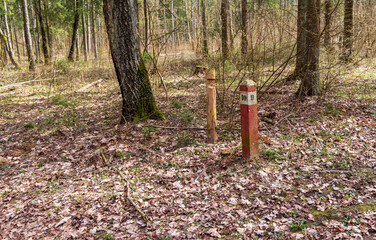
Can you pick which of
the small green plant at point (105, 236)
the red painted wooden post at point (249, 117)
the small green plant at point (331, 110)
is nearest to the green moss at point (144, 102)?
the red painted wooden post at point (249, 117)

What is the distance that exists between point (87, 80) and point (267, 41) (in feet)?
32.8

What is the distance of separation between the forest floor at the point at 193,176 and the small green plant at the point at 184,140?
20 millimetres

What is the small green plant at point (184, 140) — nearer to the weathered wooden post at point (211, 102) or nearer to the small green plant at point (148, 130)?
the weathered wooden post at point (211, 102)

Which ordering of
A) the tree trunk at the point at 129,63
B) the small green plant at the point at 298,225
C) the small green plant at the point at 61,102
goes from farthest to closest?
1. the small green plant at the point at 61,102
2. the tree trunk at the point at 129,63
3. the small green plant at the point at 298,225

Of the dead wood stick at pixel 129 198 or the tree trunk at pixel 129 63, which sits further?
the tree trunk at pixel 129 63

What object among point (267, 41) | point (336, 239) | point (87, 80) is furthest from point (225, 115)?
point (87, 80)

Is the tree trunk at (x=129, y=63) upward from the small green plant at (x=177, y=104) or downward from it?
upward

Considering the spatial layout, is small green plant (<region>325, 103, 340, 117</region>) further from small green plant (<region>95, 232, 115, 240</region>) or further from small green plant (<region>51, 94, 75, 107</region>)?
small green plant (<region>51, 94, 75, 107</region>)

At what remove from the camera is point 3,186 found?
14.1ft

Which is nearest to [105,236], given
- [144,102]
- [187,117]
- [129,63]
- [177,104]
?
[144,102]

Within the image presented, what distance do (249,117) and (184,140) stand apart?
5.66 feet

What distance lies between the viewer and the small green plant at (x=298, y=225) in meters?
2.86

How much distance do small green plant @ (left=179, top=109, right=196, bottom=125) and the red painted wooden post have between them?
2.25m

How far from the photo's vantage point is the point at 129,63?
20.3 ft
